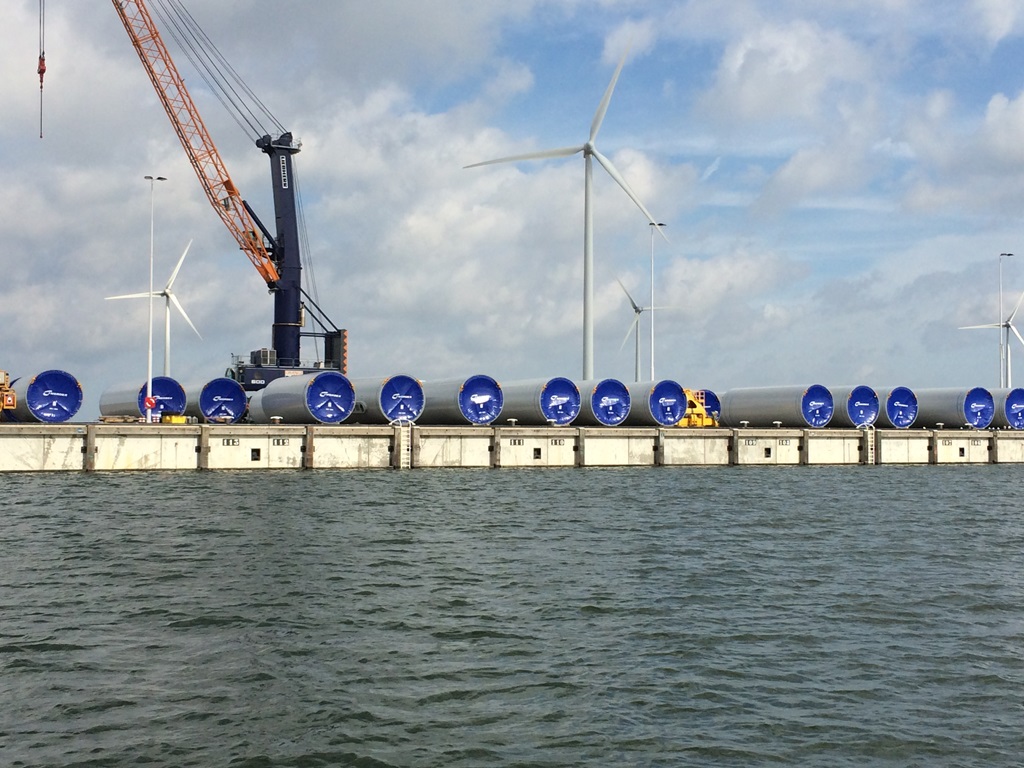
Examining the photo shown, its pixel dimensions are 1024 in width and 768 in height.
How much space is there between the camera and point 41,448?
56.2 m

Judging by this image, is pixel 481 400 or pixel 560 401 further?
pixel 560 401

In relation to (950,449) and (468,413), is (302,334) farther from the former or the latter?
(950,449)

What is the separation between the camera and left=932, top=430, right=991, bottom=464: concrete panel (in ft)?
278

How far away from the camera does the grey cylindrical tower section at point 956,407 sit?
8806 centimetres

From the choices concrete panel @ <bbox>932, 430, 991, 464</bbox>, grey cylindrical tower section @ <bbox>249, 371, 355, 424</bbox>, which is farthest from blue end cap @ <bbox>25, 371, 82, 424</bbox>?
concrete panel @ <bbox>932, 430, 991, 464</bbox>

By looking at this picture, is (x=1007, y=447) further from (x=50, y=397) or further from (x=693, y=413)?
(x=50, y=397)

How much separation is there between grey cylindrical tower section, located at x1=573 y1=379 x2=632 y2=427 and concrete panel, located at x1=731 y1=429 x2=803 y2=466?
27.3ft

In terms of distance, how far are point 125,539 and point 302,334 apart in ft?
225

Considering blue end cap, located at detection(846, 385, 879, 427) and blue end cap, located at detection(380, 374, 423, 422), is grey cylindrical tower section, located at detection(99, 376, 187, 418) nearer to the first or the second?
blue end cap, located at detection(380, 374, 423, 422)

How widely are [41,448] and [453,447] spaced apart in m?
23.3

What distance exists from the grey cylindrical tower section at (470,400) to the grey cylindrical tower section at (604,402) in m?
7.11

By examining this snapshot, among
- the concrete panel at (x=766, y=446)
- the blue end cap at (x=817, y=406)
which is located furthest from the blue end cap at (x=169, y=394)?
the blue end cap at (x=817, y=406)

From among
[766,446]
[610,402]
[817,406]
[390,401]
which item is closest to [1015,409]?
[817,406]

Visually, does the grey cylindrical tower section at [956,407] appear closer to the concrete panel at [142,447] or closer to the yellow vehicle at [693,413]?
the yellow vehicle at [693,413]
